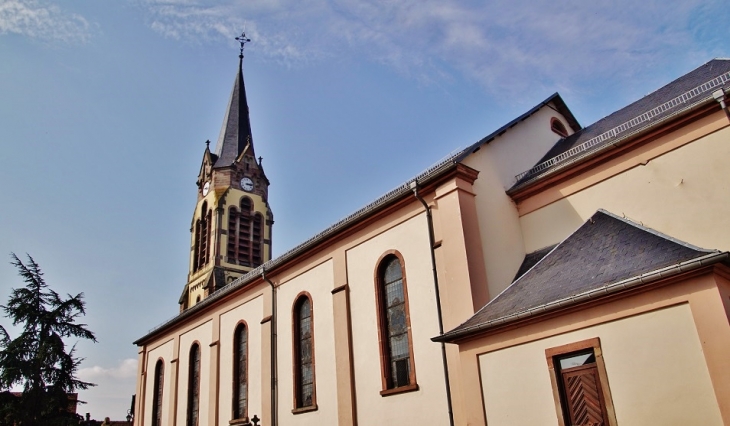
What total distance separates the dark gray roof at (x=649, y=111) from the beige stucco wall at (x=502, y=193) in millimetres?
381

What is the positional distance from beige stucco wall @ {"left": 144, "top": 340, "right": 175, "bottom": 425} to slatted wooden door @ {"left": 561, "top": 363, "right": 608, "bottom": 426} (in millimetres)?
20359

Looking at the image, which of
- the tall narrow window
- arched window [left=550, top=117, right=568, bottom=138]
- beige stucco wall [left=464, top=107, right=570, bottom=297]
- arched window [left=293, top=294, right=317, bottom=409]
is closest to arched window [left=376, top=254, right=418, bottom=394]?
beige stucco wall [left=464, top=107, right=570, bottom=297]

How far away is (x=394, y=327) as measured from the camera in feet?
48.5

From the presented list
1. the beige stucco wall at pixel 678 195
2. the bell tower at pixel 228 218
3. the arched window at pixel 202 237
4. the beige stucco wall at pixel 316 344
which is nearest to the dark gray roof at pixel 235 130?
the bell tower at pixel 228 218

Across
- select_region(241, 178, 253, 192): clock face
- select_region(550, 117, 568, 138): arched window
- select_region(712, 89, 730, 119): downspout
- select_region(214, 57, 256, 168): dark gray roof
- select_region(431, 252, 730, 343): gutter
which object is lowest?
select_region(431, 252, 730, 343): gutter

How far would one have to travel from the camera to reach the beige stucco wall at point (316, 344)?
1644cm

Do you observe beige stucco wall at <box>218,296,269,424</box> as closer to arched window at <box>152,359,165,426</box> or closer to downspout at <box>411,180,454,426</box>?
arched window at <box>152,359,165,426</box>

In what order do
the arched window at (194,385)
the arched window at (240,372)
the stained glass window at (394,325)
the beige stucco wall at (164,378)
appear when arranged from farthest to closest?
1. the beige stucco wall at (164,378)
2. the arched window at (194,385)
3. the arched window at (240,372)
4. the stained glass window at (394,325)

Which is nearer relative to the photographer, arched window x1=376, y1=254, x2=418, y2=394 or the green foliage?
arched window x1=376, y1=254, x2=418, y2=394

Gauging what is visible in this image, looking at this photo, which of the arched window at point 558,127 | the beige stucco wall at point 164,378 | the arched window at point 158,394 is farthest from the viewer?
the arched window at point 158,394

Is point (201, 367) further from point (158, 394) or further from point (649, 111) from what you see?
point (649, 111)

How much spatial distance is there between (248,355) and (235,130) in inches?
973

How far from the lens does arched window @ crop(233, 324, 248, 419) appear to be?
67.8ft

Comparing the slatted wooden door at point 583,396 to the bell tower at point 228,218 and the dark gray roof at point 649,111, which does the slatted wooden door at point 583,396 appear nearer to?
the dark gray roof at point 649,111
